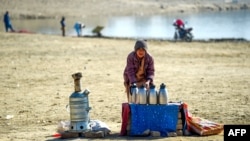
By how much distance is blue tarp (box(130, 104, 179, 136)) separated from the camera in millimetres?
7672

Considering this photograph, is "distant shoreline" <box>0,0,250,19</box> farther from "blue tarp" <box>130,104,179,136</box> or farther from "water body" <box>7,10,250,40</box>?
"blue tarp" <box>130,104,179,136</box>

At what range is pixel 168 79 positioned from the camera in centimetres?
1387

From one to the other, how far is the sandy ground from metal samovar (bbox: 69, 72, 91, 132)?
46cm

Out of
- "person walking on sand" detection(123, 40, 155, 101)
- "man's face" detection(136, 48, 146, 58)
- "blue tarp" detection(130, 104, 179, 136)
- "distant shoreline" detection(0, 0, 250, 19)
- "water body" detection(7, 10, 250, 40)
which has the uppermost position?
"distant shoreline" detection(0, 0, 250, 19)

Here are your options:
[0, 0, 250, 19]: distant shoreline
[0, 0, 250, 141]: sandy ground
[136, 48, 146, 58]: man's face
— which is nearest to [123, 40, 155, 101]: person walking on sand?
[136, 48, 146, 58]: man's face

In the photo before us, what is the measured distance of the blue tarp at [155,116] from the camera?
7.67 meters

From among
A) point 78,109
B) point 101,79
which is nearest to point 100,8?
point 101,79

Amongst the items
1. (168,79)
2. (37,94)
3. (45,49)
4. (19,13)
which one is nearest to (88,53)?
(45,49)

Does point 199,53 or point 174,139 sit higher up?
point 199,53

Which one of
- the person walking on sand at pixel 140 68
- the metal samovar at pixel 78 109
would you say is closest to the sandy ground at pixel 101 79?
the metal samovar at pixel 78 109

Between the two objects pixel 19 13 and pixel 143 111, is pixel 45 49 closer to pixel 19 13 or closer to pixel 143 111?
pixel 143 111

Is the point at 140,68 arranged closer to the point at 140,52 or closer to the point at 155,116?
the point at 140,52

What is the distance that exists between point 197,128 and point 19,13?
56.3 metres

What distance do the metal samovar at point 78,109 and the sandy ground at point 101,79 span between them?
0.46 m
